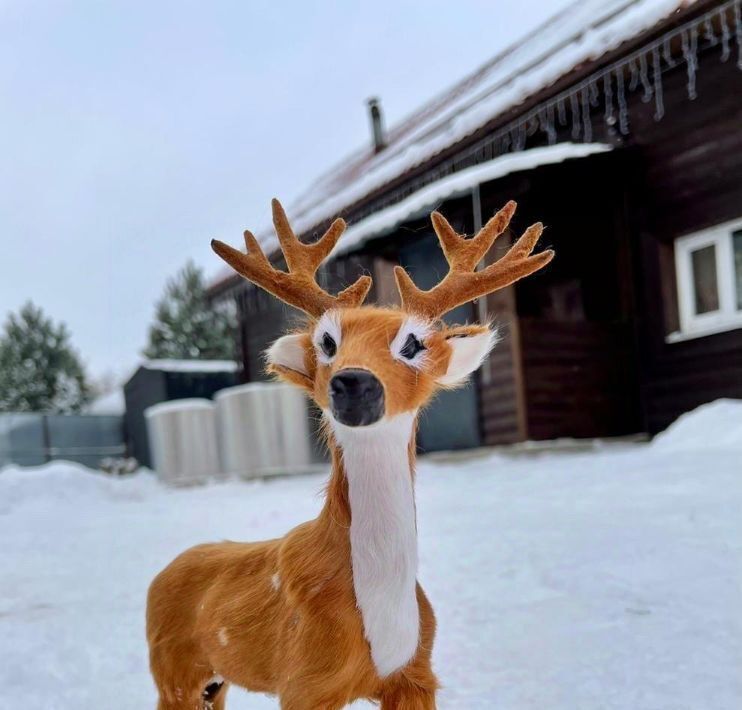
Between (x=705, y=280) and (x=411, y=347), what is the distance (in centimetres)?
427

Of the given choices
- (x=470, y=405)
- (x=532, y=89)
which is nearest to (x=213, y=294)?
(x=470, y=405)

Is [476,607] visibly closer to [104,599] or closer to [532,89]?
[104,599]

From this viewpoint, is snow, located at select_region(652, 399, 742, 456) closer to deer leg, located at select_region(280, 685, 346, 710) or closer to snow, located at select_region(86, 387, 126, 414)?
deer leg, located at select_region(280, 685, 346, 710)

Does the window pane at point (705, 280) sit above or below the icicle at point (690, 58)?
below

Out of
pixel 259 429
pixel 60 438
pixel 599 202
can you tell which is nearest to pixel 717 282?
pixel 599 202

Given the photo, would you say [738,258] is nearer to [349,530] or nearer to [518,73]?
[518,73]

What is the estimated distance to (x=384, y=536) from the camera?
A: 0.98 meters

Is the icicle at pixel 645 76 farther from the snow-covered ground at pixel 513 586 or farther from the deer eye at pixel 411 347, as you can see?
the deer eye at pixel 411 347

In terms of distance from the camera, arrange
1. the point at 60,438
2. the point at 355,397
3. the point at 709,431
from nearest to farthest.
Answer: the point at 355,397
the point at 709,431
the point at 60,438

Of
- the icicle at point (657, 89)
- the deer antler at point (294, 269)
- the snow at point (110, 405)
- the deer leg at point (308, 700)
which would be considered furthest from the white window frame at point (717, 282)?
the snow at point (110, 405)

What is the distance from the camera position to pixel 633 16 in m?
4.20

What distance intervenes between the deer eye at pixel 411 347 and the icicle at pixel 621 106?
3.59 m

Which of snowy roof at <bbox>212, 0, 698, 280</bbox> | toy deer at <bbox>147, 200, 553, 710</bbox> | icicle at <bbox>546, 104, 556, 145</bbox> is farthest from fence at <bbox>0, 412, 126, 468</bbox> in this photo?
toy deer at <bbox>147, 200, 553, 710</bbox>

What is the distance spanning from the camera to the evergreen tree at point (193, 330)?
28.6ft
